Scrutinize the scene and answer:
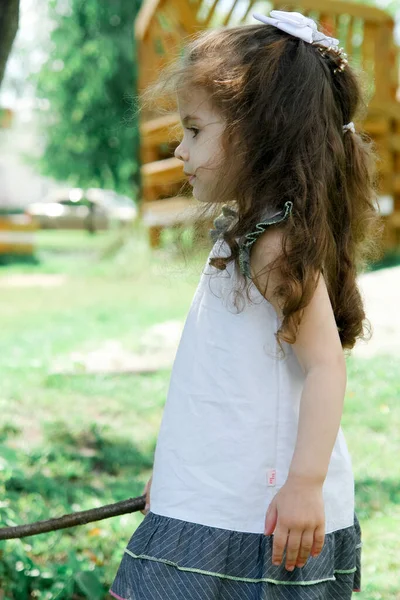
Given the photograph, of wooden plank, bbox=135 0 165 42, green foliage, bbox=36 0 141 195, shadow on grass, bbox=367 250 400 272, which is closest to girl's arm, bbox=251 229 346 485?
shadow on grass, bbox=367 250 400 272

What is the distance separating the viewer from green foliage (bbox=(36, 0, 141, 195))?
1756 centimetres

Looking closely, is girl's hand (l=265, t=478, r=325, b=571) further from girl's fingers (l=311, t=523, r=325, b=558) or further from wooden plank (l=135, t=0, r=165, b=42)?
wooden plank (l=135, t=0, r=165, b=42)

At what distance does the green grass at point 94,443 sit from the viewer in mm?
2525

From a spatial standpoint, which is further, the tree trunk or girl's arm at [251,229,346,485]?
the tree trunk

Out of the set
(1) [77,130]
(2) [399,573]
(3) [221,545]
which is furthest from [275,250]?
(1) [77,130]

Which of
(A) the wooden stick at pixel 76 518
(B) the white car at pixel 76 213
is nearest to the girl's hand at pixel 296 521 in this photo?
(A) the wooden stick at pixel 76 518

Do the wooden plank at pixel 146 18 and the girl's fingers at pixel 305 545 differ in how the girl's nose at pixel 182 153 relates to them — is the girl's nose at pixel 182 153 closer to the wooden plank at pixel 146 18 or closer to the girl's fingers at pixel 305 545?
the girl's fingers at pixel 305 545

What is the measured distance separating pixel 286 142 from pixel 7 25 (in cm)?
166

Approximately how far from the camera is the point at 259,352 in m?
1.61

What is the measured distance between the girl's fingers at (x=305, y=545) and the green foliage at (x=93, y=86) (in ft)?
53.1

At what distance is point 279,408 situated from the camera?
160cm

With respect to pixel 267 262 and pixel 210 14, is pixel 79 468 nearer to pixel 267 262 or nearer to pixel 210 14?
pixel 267 262

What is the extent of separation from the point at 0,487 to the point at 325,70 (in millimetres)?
1986

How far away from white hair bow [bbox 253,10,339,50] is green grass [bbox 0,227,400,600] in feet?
1.73
